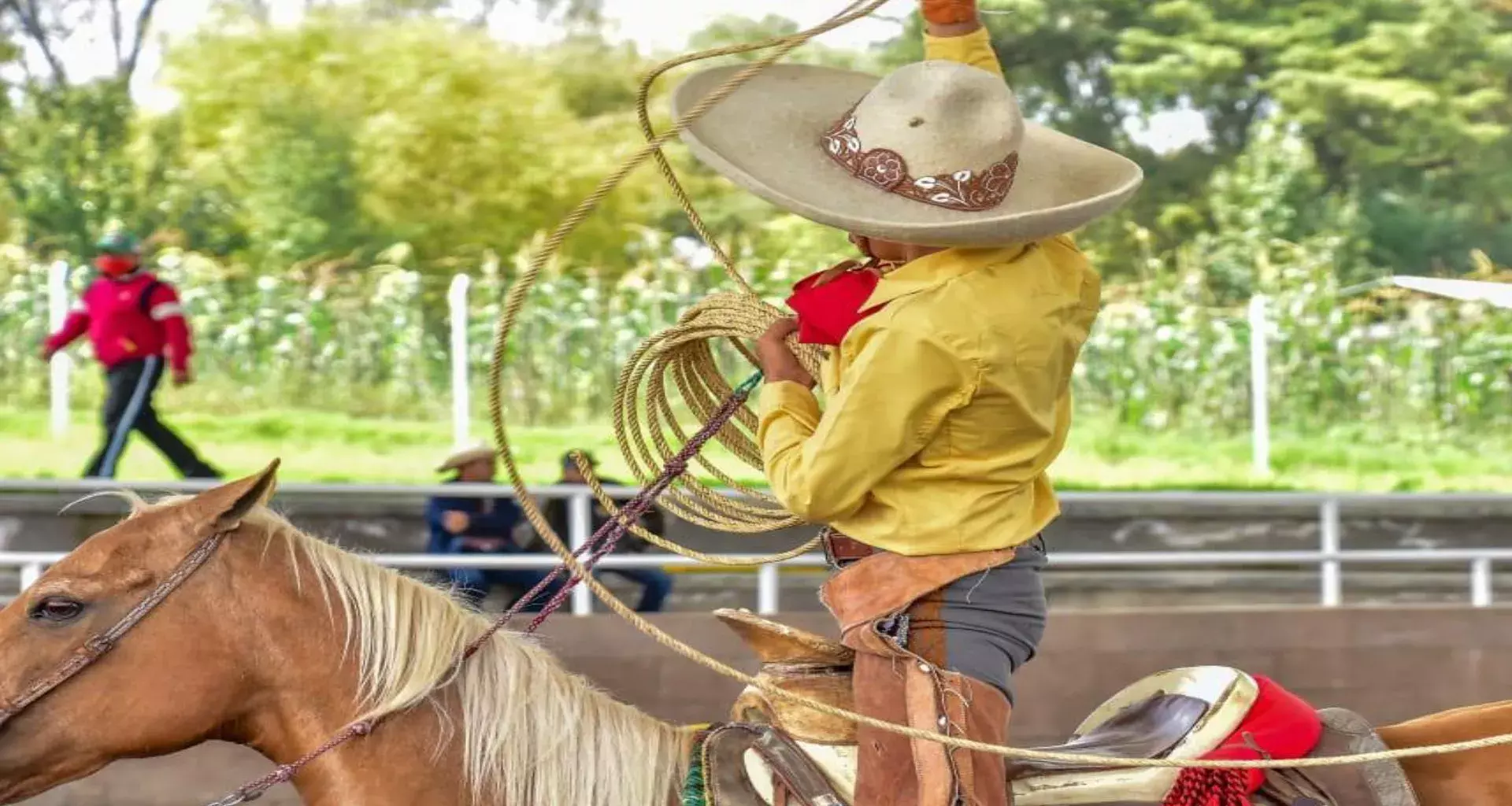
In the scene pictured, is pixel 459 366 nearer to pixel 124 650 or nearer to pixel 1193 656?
pixel 1193 656

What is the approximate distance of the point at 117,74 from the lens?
444 inches

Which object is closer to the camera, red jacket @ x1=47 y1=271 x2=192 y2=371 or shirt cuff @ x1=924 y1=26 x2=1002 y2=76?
shirt cuff @ x1=924 y1=26 x2=1002 y2=76

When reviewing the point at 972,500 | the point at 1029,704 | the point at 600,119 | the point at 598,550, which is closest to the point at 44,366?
the point at 600,119

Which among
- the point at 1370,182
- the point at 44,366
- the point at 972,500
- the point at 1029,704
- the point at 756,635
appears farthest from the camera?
the point at 1370,182

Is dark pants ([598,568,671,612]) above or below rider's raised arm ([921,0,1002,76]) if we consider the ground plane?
below

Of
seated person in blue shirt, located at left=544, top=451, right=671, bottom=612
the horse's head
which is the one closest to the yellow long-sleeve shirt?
the horse's head

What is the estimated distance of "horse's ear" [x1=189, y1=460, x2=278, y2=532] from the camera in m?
2.54

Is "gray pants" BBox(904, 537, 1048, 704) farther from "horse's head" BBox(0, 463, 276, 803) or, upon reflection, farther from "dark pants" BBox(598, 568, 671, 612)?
"dark pants" BBox(598, 568, 671, 612)

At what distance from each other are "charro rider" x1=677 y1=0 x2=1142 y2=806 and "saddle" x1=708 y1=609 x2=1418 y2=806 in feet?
0.31

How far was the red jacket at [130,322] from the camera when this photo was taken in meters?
7.68

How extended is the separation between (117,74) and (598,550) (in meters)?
9.47

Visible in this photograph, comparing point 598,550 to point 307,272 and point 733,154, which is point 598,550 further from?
point 307,272

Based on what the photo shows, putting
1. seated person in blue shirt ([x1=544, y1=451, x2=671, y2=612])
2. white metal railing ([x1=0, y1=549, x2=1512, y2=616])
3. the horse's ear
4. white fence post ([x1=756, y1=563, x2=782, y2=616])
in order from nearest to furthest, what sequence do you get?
the horse's ear, white metal railing ([x1=0, y1=549, x2=1512, y2=616]), white fence post ([x1=756, y1=563, x2=782, y2=616]), seated person in blue shirt ([x1=544, y1=451, x2=671, y2=612])

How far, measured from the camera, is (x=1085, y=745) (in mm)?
2879
